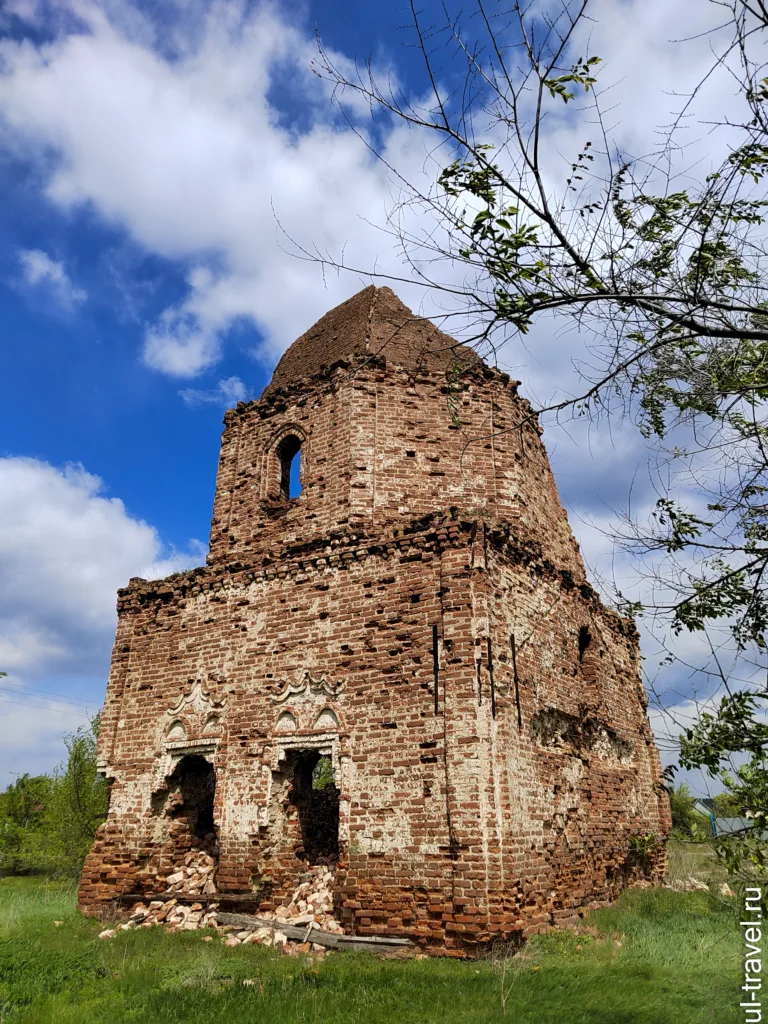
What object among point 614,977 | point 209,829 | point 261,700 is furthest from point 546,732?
point 209,829

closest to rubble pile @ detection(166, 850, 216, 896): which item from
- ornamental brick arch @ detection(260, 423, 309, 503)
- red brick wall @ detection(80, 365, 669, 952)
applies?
red brick wall @ detection(80, 365, 669, 952)

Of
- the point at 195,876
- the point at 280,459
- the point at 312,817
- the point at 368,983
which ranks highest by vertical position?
the point at 280,459

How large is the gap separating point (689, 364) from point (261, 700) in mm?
6819

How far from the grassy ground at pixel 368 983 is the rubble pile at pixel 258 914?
14.2 inches

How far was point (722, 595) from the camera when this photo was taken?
16.9ft

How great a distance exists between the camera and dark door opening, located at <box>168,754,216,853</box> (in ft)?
31.9

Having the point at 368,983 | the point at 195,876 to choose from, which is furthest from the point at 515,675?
the point at 195,876

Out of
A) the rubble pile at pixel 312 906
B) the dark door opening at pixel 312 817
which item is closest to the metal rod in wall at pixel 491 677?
the dark door opening at pixel 312 817

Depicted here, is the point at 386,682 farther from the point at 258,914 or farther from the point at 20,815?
the point at 20,815

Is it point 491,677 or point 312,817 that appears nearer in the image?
point 491,677

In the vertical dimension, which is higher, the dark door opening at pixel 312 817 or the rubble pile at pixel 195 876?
the dark door opening at pixel 312 817

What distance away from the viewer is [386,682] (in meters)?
8.23

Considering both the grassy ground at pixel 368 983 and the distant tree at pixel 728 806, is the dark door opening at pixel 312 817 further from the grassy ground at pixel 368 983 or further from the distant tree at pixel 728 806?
the distant tree at pixel 728 806

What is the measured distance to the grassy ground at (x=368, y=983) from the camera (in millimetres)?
5219
